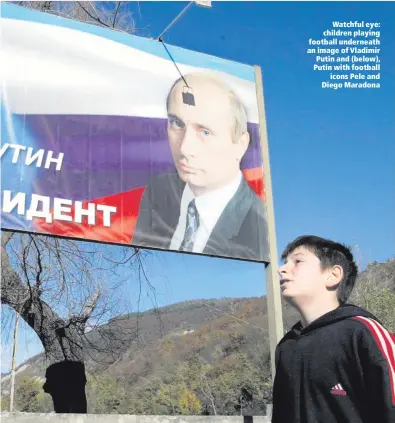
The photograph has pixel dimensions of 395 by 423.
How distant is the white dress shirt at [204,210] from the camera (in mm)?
5816

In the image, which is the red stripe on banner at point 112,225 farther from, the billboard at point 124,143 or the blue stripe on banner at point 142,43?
the blue stripe on banner at point 142,43

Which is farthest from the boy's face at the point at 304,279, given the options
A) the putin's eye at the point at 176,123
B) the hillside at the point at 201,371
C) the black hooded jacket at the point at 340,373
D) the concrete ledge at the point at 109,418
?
the hillside at the point at 201,371

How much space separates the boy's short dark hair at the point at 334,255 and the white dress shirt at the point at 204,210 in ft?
11.5

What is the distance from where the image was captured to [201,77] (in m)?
6.58

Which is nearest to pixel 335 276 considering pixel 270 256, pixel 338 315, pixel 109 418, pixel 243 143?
pixel 338 315

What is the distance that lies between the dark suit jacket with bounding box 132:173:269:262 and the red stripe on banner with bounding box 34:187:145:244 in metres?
0.08

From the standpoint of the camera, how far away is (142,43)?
634 cm

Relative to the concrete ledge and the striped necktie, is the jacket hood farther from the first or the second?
the striped necktie

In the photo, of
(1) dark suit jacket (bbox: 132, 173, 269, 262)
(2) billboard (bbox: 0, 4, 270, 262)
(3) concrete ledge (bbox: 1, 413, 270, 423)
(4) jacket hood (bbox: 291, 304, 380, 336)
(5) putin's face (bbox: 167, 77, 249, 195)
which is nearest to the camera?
(4) jacket hood (bbox: 291, 304, 380, 336)

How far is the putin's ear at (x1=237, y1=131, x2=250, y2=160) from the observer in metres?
6.59

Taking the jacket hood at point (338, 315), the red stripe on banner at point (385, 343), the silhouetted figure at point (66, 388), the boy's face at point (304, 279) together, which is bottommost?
the silhouetted figure at point (66, 388)

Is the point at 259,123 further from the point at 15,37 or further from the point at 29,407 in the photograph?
the point at 29,407

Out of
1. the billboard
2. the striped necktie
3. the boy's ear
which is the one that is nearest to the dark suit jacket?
the billboard

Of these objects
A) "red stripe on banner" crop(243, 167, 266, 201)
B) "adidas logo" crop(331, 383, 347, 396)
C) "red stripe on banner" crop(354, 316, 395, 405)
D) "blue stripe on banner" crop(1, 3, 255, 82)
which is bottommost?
"adidas logo" crop(331, 383, 347, 396)
